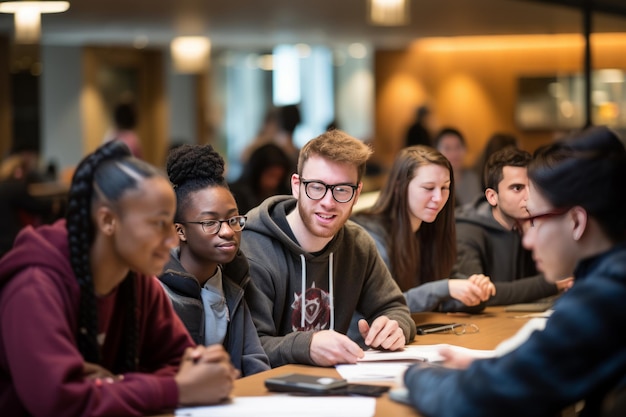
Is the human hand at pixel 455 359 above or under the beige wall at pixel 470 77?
under

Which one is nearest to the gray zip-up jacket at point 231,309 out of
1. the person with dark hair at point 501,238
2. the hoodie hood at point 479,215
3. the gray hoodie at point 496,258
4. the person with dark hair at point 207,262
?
the person with dark hair at point 207,262

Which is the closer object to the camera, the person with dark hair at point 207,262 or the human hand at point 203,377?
the human hand at point 203,377

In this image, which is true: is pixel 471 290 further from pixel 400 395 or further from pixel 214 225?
pixel 400 395

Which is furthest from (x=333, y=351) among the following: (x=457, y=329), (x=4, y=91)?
(x=4, y=91)

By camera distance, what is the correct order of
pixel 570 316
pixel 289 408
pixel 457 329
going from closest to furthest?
pixel 570 316
pixel 289 408
pixel 457 329

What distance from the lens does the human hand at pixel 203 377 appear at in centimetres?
229

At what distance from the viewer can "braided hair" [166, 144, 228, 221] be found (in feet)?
9.99

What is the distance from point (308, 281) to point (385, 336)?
1.46ft

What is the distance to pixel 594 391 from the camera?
2.07m

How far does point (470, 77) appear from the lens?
1506 centimetres

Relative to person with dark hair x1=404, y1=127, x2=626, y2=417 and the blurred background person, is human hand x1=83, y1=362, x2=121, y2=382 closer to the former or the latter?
person with dark hair x1=404, y1=127, x2=626, y2=417

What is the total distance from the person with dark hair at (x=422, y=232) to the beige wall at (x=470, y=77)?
33.9ft

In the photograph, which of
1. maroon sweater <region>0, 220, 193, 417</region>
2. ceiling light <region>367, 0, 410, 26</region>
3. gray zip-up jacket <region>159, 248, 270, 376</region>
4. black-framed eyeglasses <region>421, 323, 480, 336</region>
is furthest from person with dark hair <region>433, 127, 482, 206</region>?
maroon sweater <region>0, 220, 193, 417</region>

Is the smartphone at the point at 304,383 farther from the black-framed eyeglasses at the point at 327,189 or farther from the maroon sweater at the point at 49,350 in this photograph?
the black-framed eyeglasses at the point at 327,189
